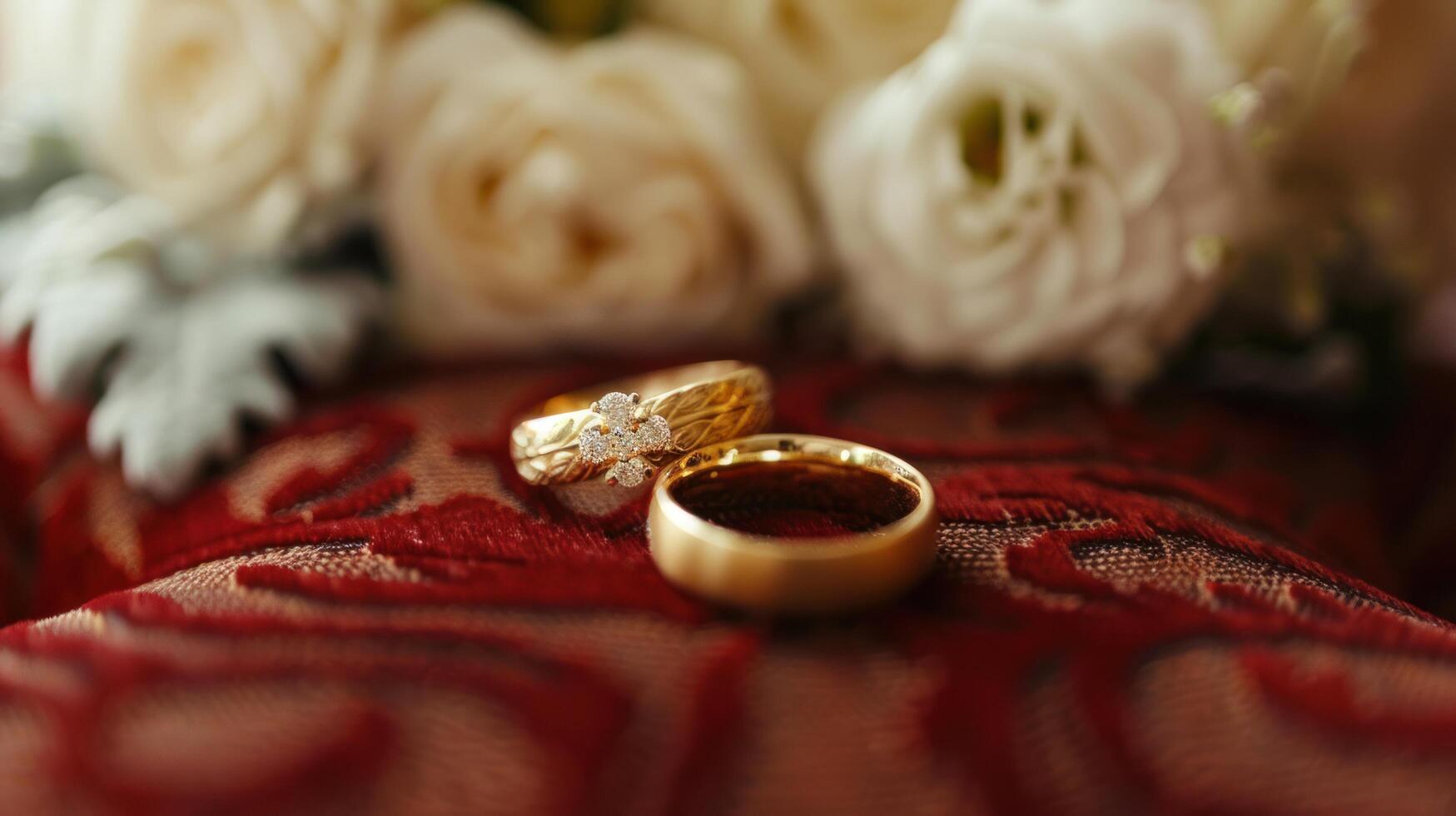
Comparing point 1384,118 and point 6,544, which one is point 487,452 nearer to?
point 6,544

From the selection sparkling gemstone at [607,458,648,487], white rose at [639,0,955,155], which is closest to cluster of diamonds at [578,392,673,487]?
sparkling gemstone at [607,458,648,487]

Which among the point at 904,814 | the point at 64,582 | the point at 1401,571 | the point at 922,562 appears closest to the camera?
the point at 904,814

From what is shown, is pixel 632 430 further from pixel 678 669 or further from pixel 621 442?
pixel 678 669

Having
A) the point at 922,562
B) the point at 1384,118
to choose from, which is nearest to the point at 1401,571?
the point at 1384,118

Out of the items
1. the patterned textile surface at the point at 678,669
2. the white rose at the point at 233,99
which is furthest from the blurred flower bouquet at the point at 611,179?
the patterned textile surface at the point at 678,669

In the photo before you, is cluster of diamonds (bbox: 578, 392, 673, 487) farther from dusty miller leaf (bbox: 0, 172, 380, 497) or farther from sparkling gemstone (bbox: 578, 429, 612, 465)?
dusty miller leaf (bbox: 0, 172, 380, 497)

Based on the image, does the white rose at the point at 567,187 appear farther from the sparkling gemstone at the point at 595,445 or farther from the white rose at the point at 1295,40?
the white rose at the point at 1295,40

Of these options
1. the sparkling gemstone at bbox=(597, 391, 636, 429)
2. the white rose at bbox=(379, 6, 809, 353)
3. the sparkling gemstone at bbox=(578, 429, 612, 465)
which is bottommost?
the sparkling gemstone at bbox=(578, 429, 612, 465)
